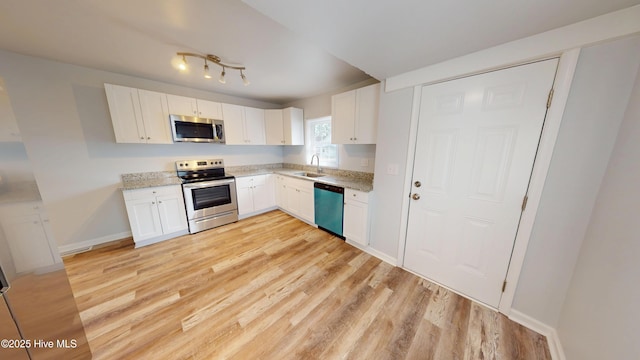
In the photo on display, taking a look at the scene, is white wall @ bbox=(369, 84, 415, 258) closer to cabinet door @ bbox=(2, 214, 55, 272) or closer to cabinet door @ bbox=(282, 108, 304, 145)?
cabinet door @ bbox=(282, 108, 304, 145)

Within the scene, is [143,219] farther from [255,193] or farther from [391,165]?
[391,165]

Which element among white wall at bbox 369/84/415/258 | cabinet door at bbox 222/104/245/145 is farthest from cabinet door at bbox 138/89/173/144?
white wall at bbox 369/84/415/258

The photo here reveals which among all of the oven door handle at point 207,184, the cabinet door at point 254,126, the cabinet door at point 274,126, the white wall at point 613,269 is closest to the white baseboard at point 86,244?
the oven door handle at point 207,184

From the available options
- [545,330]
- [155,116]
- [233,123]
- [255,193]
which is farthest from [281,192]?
[545,330]

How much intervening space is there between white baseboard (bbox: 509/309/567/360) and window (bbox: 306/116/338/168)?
2.73 metres

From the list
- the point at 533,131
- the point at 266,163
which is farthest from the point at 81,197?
the point at 533,131

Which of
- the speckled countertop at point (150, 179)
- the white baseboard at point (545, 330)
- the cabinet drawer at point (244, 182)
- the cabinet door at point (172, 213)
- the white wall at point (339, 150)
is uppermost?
the white wall at point (339, 150)

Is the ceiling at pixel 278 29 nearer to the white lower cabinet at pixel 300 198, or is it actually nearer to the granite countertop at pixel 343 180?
the granite countertop at pixel 343 180

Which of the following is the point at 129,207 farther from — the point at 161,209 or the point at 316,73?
the point at 316,73

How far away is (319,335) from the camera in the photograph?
142 centimetres

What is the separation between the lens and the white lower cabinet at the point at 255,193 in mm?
3420

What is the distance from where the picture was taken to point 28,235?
79 centimetres

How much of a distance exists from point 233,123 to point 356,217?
281 centimetres

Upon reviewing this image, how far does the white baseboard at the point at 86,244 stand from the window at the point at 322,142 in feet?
10.8
